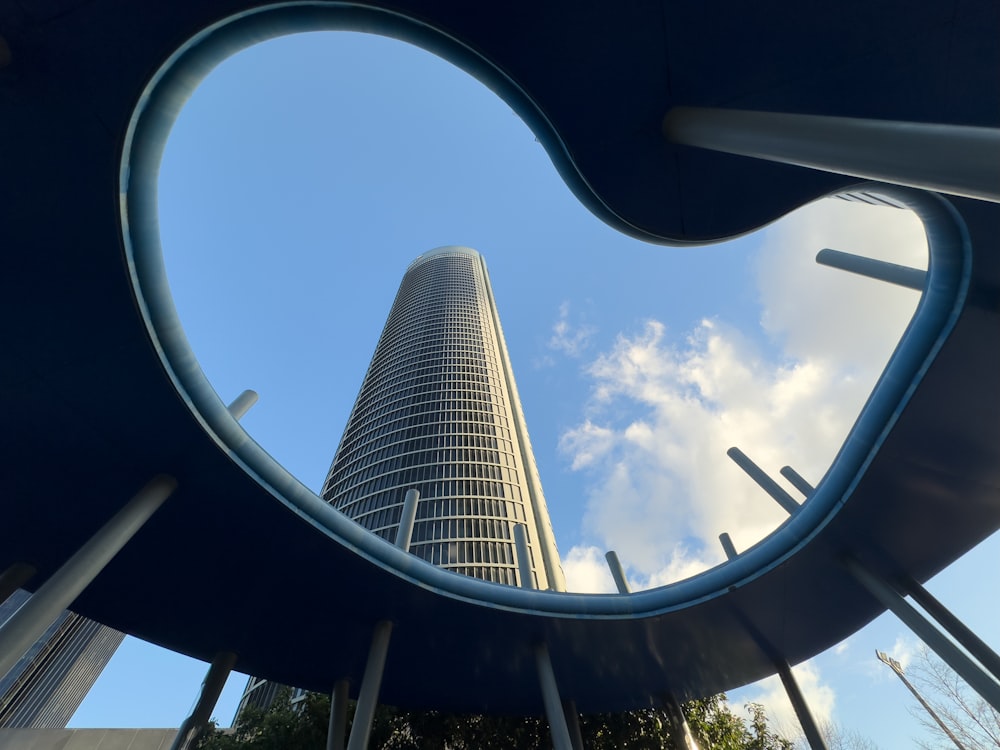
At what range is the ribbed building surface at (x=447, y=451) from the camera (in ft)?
191

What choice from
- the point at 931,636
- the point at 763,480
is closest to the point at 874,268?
the point at 763,480

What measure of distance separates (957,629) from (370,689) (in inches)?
533

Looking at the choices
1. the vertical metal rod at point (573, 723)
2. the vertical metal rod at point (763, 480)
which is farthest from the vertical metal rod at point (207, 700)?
the vertical metal rod at point (763, 480)

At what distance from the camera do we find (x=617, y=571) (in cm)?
1727

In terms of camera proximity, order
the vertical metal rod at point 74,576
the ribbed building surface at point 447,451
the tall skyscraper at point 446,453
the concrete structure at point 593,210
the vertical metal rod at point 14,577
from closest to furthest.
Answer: the concrete structure at point 593,210, the vertical metal rod at point 74,576, the vertical metal rod at point 14,577, the tall skyscraper at point 446,453, the ribbed building surface at point 447,451

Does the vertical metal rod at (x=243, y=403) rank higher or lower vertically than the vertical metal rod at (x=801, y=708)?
higher

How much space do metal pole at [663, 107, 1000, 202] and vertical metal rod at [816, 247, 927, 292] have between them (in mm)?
6086

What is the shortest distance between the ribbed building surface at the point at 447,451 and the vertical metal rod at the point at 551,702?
3649 cm

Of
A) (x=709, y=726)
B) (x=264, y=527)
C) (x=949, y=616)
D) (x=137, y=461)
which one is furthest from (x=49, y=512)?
(x=709, y=726)

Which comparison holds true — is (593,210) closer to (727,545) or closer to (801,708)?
(727,545)

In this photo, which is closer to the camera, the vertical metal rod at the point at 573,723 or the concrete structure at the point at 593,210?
the concrete structure at the point at 593,210

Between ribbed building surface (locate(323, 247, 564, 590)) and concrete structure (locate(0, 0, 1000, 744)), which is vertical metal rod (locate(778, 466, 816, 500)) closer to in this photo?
concrete structure (locate(0, 0, 1000, 744))

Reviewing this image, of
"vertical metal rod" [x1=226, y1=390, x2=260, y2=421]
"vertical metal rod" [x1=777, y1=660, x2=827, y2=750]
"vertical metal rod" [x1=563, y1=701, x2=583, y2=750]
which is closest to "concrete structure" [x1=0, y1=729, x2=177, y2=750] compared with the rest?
"vertical metal rod" [x1=563, y1=701, x2=583, y2=750]

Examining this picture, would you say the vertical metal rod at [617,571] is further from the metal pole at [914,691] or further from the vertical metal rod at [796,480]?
the metal pole at [914,691]
